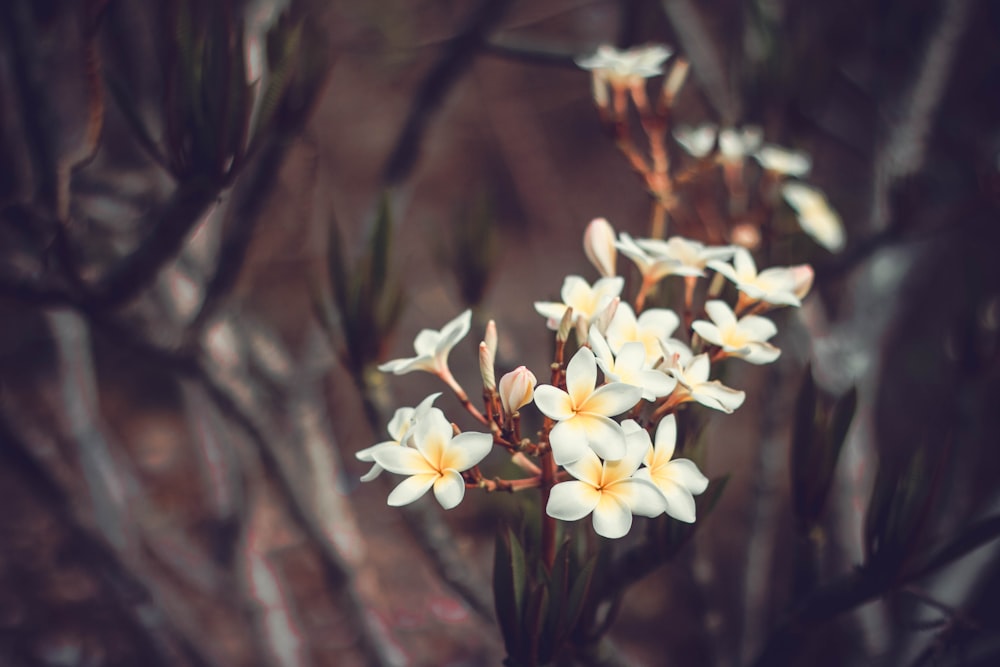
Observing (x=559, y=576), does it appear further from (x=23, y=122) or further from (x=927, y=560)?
(x=23, y=122)

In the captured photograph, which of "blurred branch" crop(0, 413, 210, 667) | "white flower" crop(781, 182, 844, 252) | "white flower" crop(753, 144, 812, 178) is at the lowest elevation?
"blurred branch" crop(0, 413, 210, 667)

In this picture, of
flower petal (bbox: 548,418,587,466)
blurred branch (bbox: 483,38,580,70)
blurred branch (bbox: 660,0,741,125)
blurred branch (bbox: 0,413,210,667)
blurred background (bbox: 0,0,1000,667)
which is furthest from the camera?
blurred branch (bbox: 660,0,741,125)

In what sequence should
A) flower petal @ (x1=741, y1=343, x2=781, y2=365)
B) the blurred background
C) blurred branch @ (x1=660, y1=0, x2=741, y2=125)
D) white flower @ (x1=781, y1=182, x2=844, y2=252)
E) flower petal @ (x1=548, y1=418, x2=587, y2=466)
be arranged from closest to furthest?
flower petal @ (x1=548, y1=418, x2=587, y2=466) → flower petal @ (x1=741, y1=343, x2=781, y2=365) → the blurred background → white flower @ (x1=781, y1=182, x2=844, y2=252) → blurred branch @ (x1=660, y1=0, x2=741, y2=125)

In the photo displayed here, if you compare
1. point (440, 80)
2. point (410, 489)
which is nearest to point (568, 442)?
point (410, 489)

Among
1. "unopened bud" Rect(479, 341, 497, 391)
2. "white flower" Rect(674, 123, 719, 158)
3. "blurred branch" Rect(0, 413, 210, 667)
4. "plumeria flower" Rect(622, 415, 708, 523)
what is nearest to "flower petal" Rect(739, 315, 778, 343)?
"plumeria flower" Rect(622, 415, 708, 523)

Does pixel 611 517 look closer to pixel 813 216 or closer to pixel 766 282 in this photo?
pixel 766 282

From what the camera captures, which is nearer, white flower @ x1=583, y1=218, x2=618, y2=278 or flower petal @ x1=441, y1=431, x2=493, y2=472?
flower petal @ x1=441, y1=431, x2=493, y2=472

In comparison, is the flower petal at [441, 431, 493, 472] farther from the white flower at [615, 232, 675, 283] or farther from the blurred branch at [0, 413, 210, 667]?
the blurred branch at [0, 413, 210, 667]

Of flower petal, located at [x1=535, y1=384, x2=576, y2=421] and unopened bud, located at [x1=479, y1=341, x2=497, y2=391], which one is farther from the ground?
unopened bud, located at [x1=479, y1=341, x2=497, y2=391]
